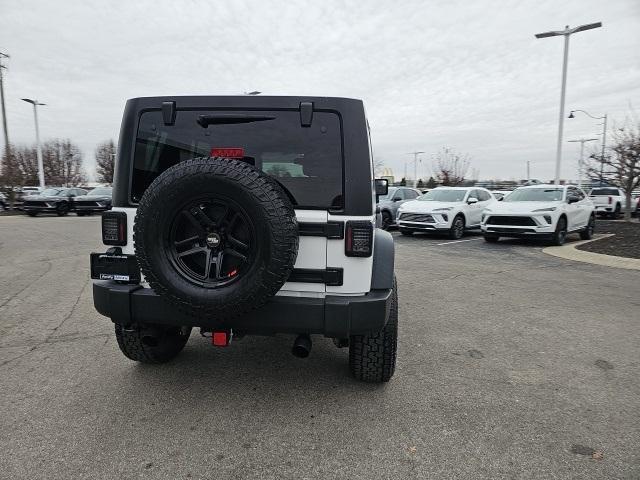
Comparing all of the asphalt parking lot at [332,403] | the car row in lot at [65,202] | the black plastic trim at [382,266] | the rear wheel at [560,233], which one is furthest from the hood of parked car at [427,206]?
the car row in lot at [65,202]

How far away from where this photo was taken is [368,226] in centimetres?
283

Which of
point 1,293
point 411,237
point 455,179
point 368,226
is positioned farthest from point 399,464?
point 455,179

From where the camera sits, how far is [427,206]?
13.5 meters

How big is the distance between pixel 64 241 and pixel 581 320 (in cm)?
1256

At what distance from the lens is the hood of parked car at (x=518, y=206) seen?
11508mm

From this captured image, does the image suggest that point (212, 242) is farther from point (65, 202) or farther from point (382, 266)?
point (65, 202)

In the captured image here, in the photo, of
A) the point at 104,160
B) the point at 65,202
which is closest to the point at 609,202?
the point at 65,202

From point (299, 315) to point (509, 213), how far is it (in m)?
10.3

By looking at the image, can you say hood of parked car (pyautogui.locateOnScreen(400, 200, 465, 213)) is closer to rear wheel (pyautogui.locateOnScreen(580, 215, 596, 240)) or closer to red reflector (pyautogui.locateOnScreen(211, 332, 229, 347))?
rear wheel (pyautogui.locateOnScreen(580, 215, 596, 240))

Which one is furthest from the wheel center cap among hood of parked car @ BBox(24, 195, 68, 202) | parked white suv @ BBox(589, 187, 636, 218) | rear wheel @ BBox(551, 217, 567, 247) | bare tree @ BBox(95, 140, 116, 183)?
bare tree @ BBox(95, 140, 116, 183)

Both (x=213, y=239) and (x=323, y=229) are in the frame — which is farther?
(x=323, y=229)

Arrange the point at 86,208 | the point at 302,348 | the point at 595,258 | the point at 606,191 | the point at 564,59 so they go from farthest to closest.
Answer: the point at 86,208 < the point at 606,191 < the point at 564,59 < the point at 595,258 < the point at 302,348

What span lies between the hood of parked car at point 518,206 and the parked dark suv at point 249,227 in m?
9.70

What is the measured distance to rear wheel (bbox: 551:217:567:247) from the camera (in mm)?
11477
